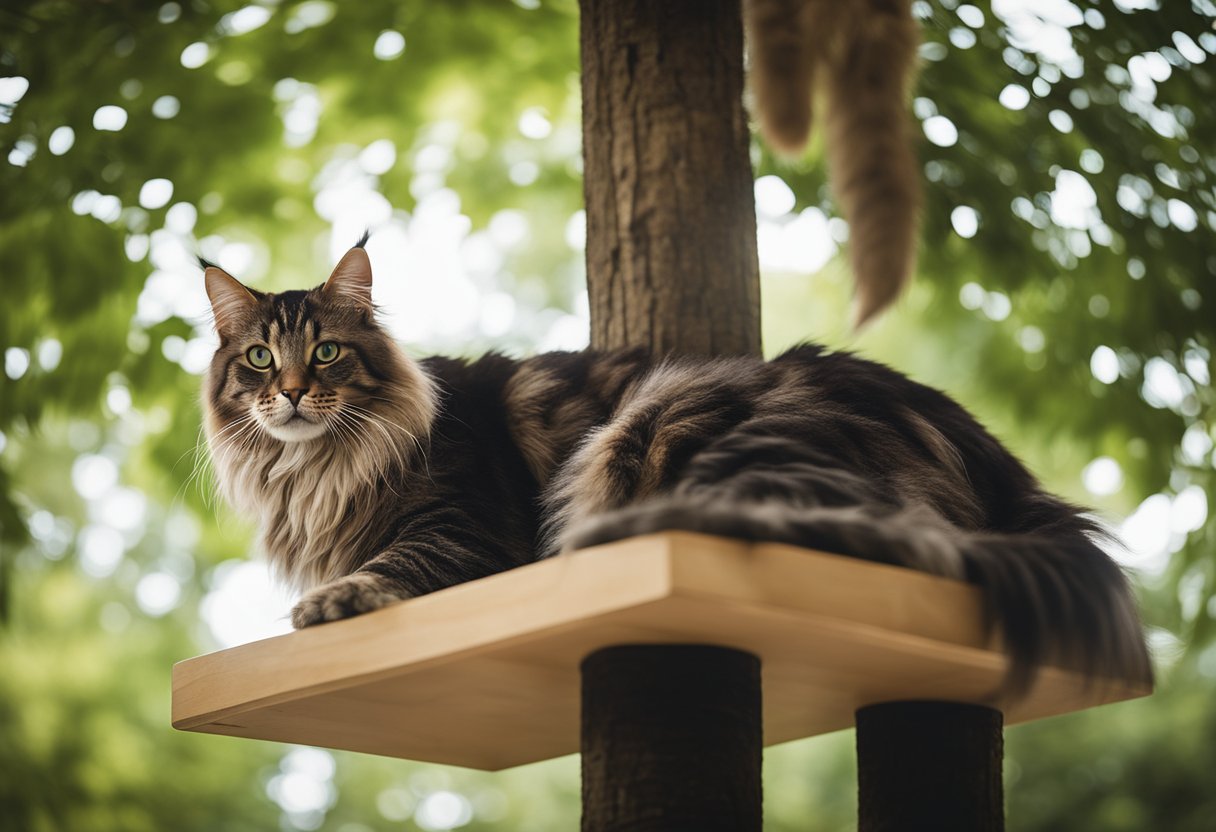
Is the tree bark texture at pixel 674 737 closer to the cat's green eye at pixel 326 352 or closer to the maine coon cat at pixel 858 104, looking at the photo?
the maine coon cat at pixel 858 104

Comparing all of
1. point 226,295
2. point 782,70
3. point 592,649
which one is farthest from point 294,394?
point 782,70

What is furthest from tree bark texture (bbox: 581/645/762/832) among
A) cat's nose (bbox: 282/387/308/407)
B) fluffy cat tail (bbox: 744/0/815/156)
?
cat's nose (bbox: 282/387/308/407)

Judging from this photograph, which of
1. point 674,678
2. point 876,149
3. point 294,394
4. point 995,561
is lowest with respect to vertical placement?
point 674,678

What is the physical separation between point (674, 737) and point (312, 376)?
2.51 ft

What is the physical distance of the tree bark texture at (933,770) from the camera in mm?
1264

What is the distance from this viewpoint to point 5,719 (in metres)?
4.33

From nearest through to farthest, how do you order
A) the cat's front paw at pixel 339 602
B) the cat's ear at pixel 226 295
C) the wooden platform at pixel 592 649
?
the wooden platform at pixel 592 649, the cat's front paw at pixel 339 602, the cat's ear at pixel 226 295

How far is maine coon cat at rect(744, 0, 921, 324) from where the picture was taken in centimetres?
103

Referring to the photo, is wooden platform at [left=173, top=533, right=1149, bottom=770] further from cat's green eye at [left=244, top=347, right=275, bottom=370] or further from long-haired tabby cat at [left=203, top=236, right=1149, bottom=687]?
cat's green eye at [left=244, top=347, right=275, bottom=370]

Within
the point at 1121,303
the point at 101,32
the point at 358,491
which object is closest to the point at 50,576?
the point at 101,32

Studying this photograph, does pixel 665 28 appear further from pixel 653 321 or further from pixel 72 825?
pixel 72 825

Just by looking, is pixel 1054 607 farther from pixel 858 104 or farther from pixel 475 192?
pixel 475 192

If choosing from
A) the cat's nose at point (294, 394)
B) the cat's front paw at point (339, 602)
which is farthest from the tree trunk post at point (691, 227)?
the cat's front paw at point (339, 602)

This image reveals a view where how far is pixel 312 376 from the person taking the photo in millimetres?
1602
